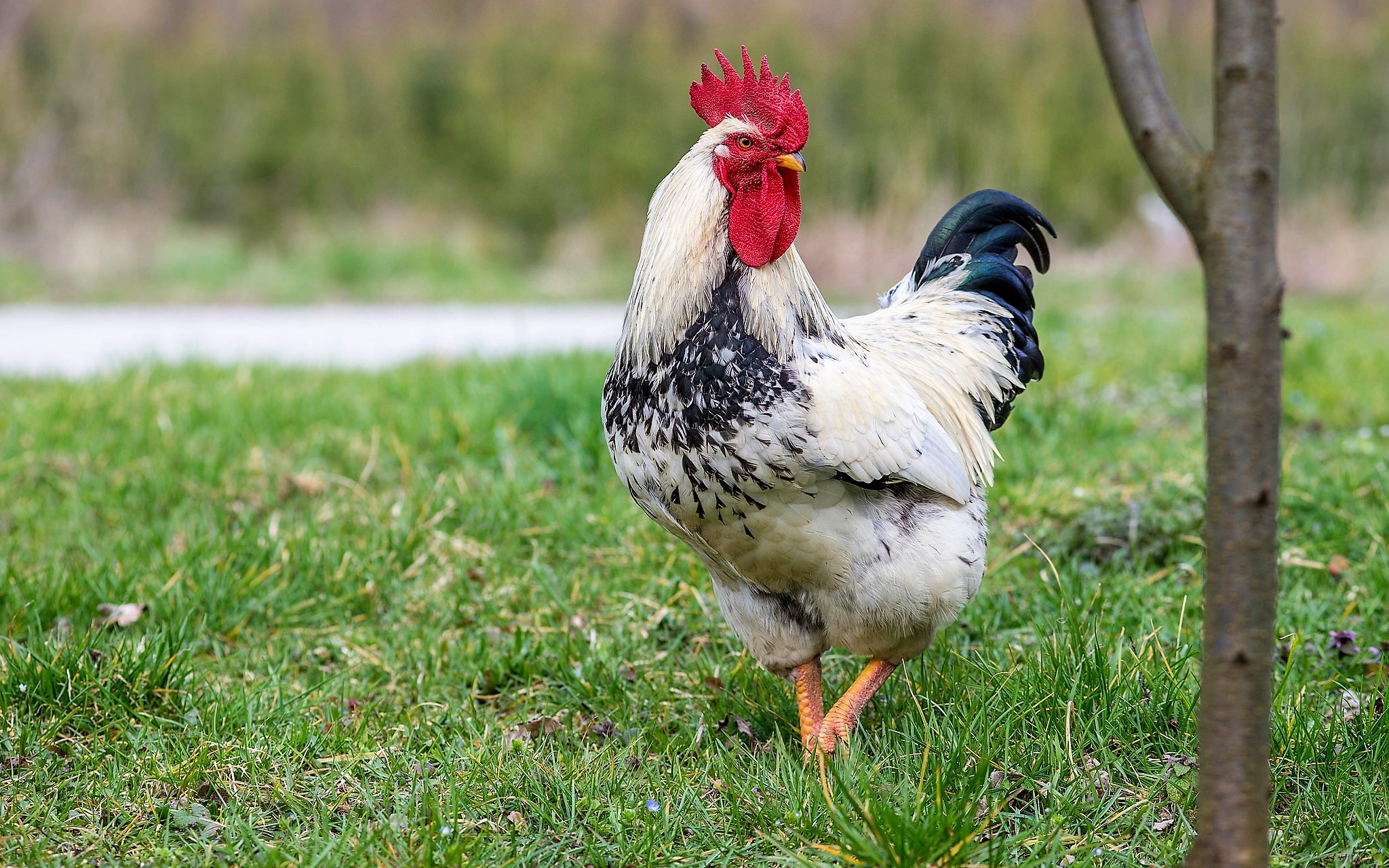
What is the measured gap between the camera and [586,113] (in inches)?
586

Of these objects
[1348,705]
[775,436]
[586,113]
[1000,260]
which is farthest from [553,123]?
[1348,705]

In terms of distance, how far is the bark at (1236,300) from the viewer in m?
1.69

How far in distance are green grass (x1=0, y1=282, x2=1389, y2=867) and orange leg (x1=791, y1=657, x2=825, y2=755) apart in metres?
0.09

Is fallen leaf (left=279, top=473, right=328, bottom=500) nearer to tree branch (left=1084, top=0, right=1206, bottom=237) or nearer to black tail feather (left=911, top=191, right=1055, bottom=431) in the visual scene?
black tail feather (left=911, top=191, right=1055, bottom=431)

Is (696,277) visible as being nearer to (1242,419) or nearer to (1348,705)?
(1242,419)

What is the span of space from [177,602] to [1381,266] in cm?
1208

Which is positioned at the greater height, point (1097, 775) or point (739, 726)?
point (1097, 775)

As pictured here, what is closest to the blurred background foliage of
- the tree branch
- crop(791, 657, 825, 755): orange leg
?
crop(791, 657, 825, 755): orange leg

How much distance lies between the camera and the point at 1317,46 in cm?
1541

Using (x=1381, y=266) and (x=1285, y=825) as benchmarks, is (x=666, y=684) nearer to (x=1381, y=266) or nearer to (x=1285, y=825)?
(x=1285, y=825)

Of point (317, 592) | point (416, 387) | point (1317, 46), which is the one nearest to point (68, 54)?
point (416, 387)

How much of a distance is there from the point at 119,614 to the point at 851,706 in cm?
220

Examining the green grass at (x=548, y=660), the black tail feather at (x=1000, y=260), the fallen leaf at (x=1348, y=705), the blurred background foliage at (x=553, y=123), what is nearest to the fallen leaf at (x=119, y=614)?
the green grass at (x=548, y=660)

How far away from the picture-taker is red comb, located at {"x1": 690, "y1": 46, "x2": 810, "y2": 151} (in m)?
2.58
